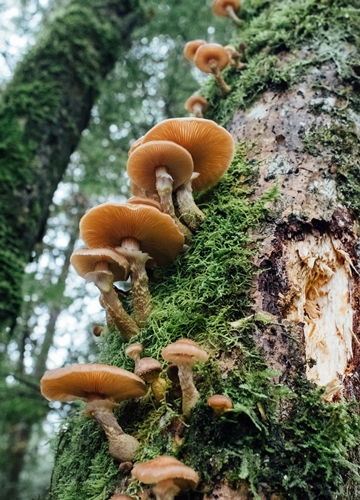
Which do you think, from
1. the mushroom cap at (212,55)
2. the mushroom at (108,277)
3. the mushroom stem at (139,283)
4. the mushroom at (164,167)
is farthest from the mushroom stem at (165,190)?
the mushroom cap at (212,55)

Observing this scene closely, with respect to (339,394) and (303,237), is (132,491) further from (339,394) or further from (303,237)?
(303,237)

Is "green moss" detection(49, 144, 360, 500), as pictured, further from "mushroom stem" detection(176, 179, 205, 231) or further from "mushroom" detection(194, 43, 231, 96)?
"mushroom" detection(194, 43, 231, 96)

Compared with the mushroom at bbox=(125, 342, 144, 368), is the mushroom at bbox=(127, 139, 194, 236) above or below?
above

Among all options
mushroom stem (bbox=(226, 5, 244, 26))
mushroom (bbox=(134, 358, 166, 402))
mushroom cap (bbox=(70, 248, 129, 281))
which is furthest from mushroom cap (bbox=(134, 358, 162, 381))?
mushroom stem (bbox=(226, 5, 244, 26))

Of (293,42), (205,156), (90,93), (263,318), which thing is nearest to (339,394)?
(263,318)

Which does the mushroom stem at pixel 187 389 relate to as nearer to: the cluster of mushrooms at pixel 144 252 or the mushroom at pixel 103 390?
the cluster of mushrooms at pixel 144 252

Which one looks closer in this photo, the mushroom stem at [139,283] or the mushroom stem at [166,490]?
the mushroom stem at [166,490]
